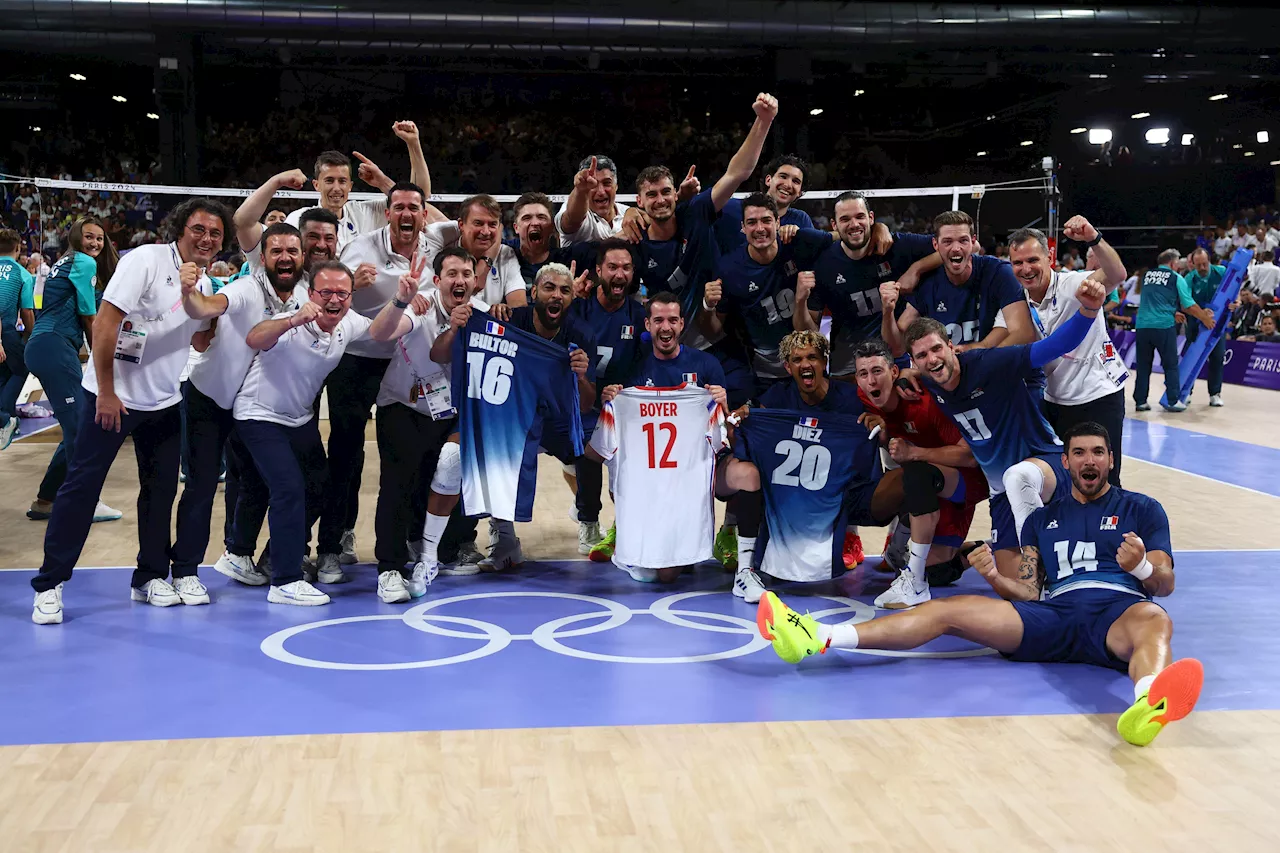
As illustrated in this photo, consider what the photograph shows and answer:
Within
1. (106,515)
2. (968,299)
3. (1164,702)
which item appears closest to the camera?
(1164,702)

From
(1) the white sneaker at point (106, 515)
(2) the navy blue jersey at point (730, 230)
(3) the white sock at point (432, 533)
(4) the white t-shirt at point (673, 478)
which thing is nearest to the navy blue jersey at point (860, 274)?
(2) the navy blue jersey at point (730, 230)

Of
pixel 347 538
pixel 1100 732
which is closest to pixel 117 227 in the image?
pixel 347 538

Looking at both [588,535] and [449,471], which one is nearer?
[449,471]

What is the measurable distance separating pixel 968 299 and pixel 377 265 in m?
3.25

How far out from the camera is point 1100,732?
3.88 metres

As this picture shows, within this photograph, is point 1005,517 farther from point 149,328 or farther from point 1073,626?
point 149,328

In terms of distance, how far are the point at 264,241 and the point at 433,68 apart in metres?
19.2

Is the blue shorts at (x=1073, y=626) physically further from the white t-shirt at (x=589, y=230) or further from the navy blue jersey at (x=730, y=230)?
the white t-shirt at (x=589, y=230)

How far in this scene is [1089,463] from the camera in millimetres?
4551

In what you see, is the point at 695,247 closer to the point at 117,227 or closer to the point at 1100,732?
the point at 1100,732

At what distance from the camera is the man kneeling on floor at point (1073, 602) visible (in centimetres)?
440

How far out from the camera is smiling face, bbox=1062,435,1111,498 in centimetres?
455

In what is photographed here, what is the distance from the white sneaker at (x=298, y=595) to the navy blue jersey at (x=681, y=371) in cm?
196

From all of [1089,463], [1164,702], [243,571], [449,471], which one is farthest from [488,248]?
[1164,702]
